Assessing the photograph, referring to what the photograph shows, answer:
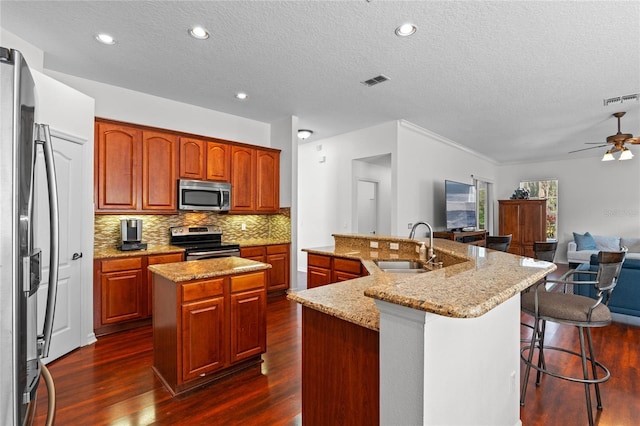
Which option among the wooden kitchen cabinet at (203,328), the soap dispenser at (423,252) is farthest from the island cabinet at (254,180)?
the soap dispenser at (423,252)

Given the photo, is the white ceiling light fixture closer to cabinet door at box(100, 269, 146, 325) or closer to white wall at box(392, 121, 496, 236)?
white wall at box(392, 121, 496, 236)

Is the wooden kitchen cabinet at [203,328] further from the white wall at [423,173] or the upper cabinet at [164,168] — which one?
the white wall at [423,173]

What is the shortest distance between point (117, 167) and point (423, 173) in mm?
4793

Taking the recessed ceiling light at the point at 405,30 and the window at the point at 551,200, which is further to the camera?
the window at the point at 551,200

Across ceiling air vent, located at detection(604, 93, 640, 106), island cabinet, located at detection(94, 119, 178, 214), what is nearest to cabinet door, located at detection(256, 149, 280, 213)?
island cabinet, located at detection(94, 119, 178, 214)

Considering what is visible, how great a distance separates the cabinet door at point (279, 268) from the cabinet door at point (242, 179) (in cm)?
76

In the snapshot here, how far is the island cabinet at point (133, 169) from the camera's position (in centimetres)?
348

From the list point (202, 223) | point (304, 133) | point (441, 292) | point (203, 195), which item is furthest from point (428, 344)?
point (304, 133)

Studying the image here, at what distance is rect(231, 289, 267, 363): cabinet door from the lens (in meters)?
2.47

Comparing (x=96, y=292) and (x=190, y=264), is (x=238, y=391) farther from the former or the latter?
(x=96, y=292)

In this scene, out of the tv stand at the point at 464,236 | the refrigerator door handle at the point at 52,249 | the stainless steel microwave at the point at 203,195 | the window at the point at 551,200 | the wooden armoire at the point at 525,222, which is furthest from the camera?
the window at the point at 551,200

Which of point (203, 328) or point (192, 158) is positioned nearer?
point (203, 328)

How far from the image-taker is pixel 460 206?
6.40 m

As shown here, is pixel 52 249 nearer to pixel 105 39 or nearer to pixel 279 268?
pixel 105 39
